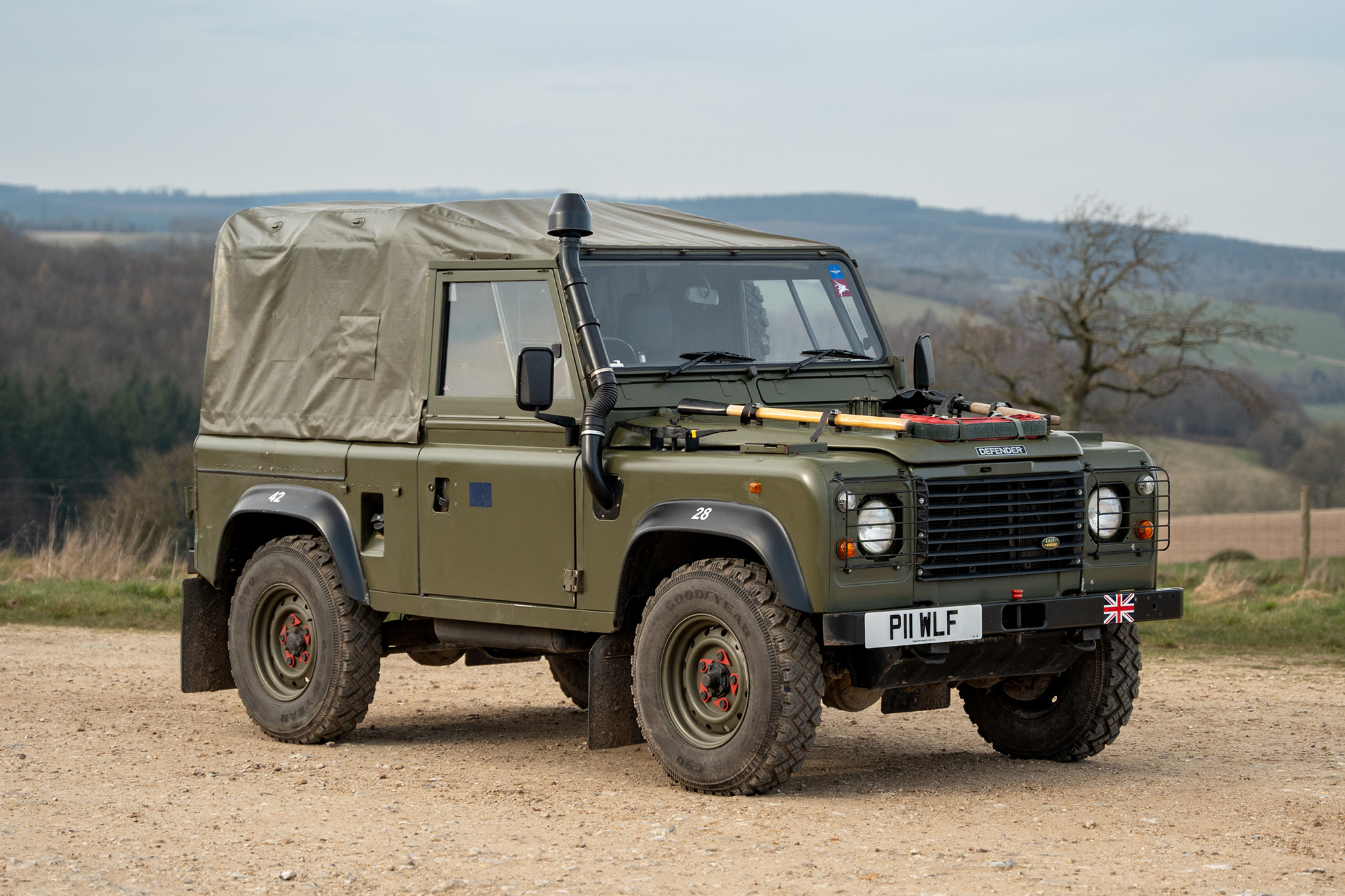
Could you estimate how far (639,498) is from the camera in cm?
704

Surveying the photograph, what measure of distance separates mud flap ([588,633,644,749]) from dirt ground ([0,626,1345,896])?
23 cm

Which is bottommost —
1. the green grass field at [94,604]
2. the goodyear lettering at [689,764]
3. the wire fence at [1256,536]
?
the wire fence at [1256,536]

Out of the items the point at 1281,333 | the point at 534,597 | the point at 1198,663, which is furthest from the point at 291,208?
the point at 1281,333

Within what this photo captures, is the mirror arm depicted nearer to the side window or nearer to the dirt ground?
the side window

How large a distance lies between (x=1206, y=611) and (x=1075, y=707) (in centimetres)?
815

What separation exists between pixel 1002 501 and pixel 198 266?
73.5 meters

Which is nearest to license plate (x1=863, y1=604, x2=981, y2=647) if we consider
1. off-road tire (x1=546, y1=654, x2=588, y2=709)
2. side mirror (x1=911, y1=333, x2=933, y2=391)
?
side mirror (x1=911, y1=333, x2=933, y2=391)

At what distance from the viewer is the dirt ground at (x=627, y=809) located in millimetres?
5562

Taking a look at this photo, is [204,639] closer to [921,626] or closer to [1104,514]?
[921,626]

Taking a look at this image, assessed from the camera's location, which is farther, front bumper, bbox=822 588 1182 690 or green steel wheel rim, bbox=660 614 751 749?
green steel wheel rim, bbox=660 614 751 749

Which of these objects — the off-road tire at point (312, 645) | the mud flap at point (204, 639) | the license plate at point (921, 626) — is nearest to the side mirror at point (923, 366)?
the license plate at point (921, 626)

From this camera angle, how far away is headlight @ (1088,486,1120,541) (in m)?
7.21

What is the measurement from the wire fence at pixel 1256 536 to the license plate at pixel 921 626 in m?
21.9

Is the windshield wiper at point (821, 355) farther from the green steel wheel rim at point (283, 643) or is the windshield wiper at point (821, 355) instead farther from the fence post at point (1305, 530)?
the fence post at point (1305, 530)
